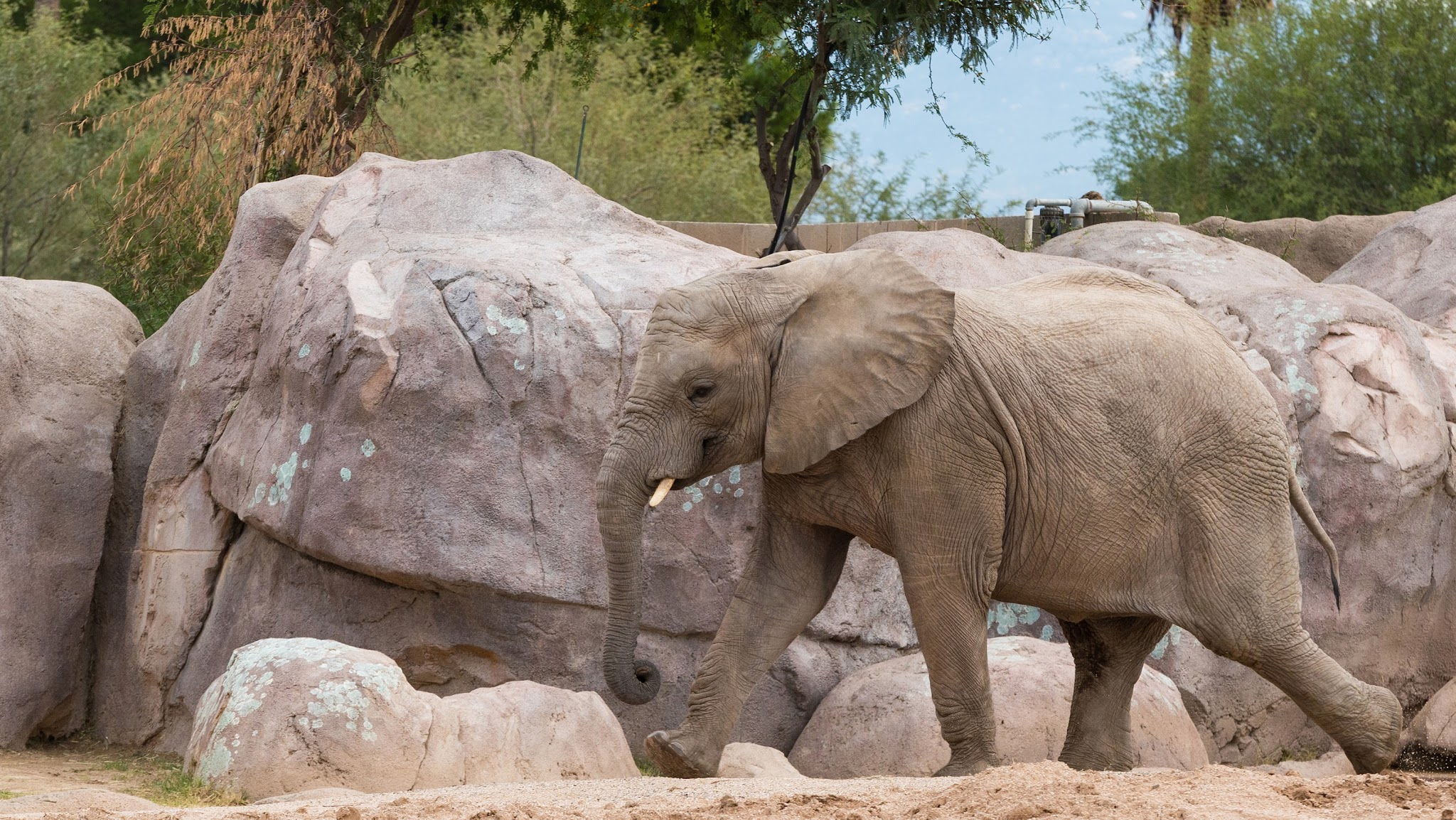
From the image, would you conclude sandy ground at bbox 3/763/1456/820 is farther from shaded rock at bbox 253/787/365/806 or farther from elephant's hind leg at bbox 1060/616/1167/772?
elephant's hind leg at bbox 1060/616/1167/772

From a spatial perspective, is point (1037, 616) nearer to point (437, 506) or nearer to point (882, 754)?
point (882, 754)

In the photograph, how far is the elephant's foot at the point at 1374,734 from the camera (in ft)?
21.6

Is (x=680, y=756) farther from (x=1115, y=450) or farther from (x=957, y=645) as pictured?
(x=1115, y=450)

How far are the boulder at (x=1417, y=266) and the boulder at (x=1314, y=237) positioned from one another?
1636 mm

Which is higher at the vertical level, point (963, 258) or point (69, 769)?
point (963, 258)

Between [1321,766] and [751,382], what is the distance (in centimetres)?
425

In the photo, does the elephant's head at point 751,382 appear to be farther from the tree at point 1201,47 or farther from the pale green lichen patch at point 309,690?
the tree at point 1201,47

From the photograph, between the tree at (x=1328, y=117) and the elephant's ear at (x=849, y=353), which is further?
the tree at (x=1328, y=117)

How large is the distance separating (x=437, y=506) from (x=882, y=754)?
2268mm

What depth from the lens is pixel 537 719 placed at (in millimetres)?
6555

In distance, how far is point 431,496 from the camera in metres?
7.53

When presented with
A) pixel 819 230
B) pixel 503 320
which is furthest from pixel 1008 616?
pixel 819 230

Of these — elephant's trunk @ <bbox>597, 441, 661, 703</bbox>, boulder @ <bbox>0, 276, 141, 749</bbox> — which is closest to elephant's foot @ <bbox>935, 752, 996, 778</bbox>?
elephant's trunk @ <bbox>597, 441, 661, 703</bbox>

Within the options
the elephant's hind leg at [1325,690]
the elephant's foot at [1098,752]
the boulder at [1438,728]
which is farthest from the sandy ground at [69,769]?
the boulder at [1438,728]
